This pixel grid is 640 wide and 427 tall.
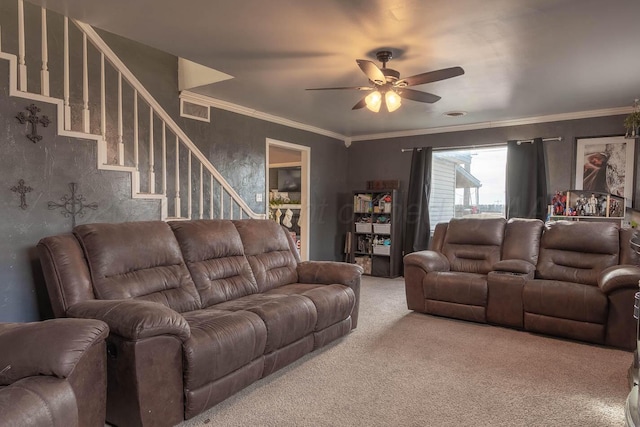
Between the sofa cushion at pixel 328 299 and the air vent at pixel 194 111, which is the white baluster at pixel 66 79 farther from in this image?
the sofa cushion at pixel 328 299

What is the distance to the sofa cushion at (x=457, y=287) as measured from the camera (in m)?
3.80

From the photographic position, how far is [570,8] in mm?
2355

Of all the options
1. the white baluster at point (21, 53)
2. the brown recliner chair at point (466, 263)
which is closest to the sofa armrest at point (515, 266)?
the brown recliner chair at point (466, 263)

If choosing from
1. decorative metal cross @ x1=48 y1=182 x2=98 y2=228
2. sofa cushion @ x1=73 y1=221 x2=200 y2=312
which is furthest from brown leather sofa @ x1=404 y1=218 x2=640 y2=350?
decorative metal cross @ x1=48 y1=182 x2=98 y2=228

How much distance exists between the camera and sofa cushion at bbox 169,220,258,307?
9.84 feet

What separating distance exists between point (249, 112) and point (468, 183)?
3.52 metres

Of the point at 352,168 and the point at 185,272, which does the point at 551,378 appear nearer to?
the point at 185,272

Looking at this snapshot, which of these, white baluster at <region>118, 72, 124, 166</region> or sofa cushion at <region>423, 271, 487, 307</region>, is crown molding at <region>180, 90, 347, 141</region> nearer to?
white baluster at <region>118, 72, 124, 166</region>

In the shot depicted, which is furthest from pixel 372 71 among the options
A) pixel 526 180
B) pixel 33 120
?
pixel 526 180

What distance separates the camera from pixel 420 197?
6.18 m

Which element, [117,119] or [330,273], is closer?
[117,119]

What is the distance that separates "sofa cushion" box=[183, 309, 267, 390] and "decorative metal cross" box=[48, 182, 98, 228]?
1.33 metres

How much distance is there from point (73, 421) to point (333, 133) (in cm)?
563

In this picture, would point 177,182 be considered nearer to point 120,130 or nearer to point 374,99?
point 120,130
